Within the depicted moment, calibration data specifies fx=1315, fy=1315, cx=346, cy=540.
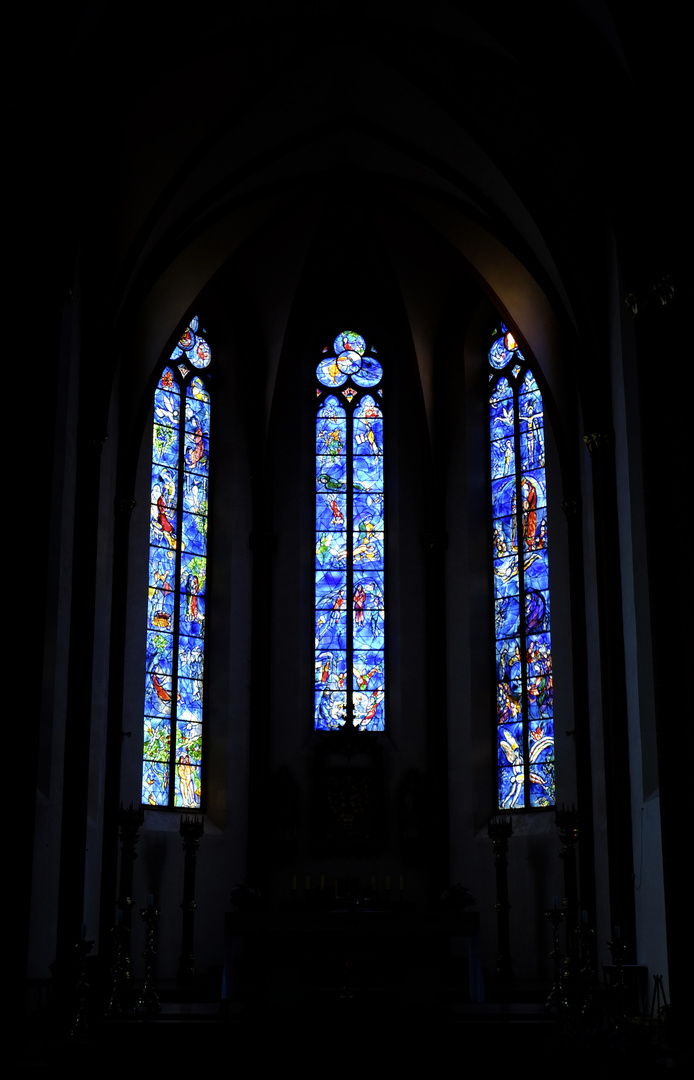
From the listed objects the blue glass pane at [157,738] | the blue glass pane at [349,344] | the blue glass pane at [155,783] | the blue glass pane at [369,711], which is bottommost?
the blue glass pane at [155,783]

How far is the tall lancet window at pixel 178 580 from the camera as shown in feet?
65.5

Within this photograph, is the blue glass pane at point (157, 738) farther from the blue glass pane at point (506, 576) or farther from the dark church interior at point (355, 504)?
the blue glass pane at point (506, 576)

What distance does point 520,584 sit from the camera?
20.6 metres

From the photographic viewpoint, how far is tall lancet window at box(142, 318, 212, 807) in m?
20.0

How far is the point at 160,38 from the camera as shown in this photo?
15242 mm

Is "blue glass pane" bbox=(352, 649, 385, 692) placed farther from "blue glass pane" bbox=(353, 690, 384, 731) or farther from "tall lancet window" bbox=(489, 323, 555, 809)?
"tall lancet window" bbox=(489, 323, 555, 809)

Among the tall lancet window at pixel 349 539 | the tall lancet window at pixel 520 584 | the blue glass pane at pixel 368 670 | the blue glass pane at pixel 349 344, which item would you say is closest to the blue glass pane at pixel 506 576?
the tall lancet window at pixel 520 584

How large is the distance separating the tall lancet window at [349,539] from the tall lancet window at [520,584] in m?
2.00

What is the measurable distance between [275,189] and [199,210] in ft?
5.25
